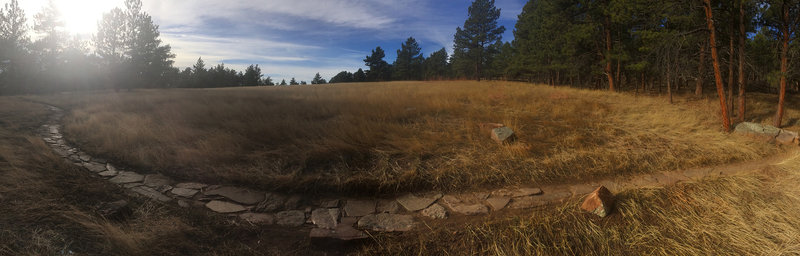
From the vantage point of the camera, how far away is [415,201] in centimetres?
360

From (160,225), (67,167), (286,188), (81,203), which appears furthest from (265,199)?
(67,167)

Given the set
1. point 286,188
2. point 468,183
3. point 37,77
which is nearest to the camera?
point 286,188

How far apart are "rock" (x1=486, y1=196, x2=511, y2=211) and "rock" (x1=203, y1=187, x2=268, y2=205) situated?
2.85m

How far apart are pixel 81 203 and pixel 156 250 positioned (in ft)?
5.24

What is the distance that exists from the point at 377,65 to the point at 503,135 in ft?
145

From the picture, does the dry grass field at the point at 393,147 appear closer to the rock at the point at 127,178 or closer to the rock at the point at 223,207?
the rock at the point at 127,178

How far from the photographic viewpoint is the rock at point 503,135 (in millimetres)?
5332

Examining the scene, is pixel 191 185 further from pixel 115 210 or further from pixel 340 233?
pixel 340 233

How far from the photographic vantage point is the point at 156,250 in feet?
7.47

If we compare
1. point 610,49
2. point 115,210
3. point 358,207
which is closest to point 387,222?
point 358,207

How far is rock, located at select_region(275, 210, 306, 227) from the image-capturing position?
9.96 feet

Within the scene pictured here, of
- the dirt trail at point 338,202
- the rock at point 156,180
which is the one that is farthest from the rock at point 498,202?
the rock at point 156,180

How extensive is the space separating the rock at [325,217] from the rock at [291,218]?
121mm

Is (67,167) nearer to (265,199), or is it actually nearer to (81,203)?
(81,203)
